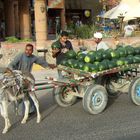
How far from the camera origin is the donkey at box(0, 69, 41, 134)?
8.48m

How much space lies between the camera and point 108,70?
32.2 ft

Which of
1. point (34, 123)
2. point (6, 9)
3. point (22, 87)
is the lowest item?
point (34, 123)

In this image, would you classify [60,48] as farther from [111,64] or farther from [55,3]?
[55,3]

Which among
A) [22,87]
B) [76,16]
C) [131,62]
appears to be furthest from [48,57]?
[76,16]

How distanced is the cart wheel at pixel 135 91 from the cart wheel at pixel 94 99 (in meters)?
0.79

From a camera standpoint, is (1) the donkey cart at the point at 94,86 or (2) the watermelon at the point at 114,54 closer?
(1) the donkey cart at the point at 94,86

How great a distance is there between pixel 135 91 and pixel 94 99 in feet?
4.06

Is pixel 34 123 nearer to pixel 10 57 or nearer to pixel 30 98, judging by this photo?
pixel 30 98

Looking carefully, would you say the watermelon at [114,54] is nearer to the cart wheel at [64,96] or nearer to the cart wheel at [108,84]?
the cart wheel at [108,84]

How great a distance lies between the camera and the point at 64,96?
1067cm

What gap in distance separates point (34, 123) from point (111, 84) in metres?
2.59

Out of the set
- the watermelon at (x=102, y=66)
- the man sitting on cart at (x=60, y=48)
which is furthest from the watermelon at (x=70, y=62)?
the watermelon at (x=102, y=66)

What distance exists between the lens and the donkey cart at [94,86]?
9633mm

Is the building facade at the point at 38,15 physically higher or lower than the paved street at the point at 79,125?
higher
